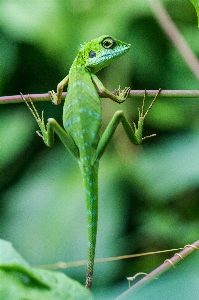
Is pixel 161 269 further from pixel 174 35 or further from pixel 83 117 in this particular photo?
pixel 174 35

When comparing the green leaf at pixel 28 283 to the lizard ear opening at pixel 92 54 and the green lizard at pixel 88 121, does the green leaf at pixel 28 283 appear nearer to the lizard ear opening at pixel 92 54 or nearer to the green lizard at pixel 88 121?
the green lizard at pixel 88 121

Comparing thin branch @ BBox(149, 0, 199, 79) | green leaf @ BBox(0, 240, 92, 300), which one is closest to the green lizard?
thin branch @ BBox(149, 0, 199, 79)

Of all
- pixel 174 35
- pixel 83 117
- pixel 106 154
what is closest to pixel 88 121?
pixel 83 117

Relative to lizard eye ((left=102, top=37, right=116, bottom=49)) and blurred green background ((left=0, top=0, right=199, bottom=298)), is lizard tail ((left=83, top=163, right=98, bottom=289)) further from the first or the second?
blurred green background ((left=0, top=0, right=199, bottom=298))

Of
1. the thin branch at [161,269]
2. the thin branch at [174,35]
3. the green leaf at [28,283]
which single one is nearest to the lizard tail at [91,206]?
the thin branch at [161,269]

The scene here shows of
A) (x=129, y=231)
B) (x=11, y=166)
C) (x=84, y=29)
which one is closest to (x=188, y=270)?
(x=129, y=231)

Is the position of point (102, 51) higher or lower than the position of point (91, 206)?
higher

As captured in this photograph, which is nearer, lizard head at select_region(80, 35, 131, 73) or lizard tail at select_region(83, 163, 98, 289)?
lizard tail at select_region(83, 163, 98, 289)
